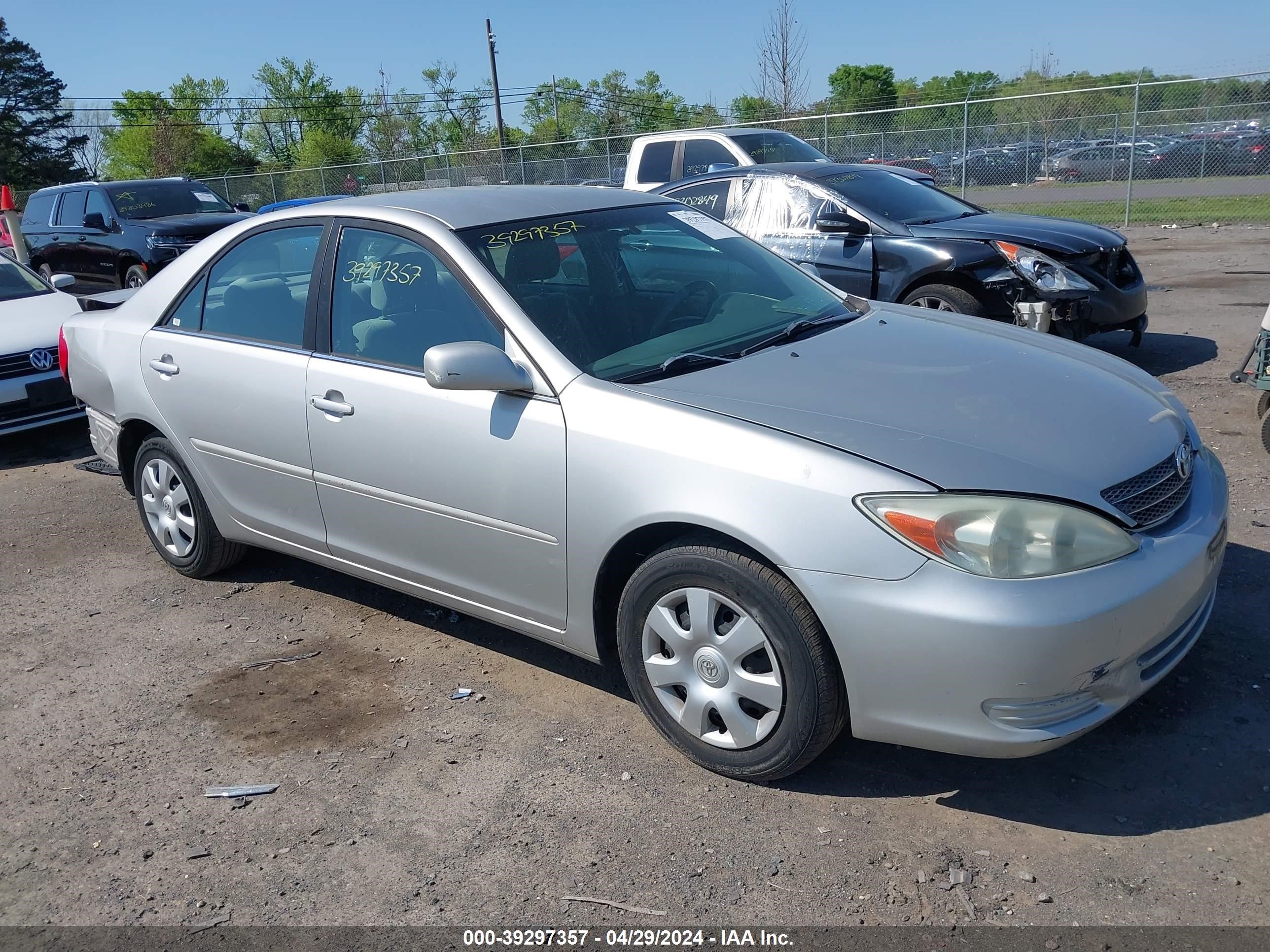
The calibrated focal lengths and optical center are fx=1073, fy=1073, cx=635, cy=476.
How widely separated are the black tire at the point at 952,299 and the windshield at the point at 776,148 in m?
4.39

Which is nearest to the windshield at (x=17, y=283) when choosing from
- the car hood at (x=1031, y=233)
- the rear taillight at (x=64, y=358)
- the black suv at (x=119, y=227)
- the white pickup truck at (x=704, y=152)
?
the rear taillight at (x=64, y=358)

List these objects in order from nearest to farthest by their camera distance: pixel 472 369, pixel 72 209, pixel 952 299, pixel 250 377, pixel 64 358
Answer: pixel 472 369, pixel 250 377, pixel 64 358, pixel 952 299, pixel 72 209

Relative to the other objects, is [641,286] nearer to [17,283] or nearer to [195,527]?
[195,527]

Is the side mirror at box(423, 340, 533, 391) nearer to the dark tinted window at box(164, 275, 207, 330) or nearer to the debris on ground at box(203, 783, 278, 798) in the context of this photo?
the debris on ground at box(203, 783, 278, 798)

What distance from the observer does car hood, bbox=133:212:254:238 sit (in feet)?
45.6

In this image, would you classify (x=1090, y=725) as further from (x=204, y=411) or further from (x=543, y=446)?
(x=204, y=411)

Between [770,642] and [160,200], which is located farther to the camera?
[160,200]

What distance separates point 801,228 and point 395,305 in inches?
194

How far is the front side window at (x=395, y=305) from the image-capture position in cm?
372

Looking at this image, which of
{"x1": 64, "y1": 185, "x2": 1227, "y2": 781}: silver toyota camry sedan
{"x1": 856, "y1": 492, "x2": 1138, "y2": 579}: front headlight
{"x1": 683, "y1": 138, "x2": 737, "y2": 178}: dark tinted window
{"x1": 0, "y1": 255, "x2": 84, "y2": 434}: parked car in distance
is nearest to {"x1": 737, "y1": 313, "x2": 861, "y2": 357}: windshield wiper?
{"x1": 64, "y1": 185, "x2": 1227, "y2": 781}: silver toyota camry sedan

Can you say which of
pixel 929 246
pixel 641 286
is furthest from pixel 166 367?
pixel 929 246

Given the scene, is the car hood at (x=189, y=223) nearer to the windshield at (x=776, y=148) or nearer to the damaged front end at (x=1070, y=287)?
the windshield at (x=776, y=148)

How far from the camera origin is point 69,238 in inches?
592

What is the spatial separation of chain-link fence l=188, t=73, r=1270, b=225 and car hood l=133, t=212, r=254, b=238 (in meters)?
6.12
